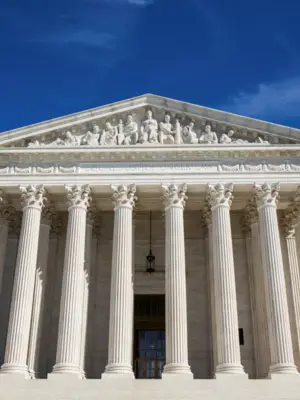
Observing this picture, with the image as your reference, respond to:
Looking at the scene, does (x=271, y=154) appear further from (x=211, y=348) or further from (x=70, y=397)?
(x=70, y=397)

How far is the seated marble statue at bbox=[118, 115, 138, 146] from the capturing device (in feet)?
102

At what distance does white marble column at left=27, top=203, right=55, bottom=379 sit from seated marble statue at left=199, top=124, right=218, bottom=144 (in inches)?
375

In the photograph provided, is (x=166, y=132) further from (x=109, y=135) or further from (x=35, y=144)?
(x=35, y=144)

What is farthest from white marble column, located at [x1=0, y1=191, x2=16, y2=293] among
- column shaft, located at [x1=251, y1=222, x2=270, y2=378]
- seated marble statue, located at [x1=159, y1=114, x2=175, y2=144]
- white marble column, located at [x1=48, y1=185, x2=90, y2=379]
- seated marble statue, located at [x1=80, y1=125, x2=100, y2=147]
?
column shaft, located at [x1=251, y1=222, x2=270, y2=378]

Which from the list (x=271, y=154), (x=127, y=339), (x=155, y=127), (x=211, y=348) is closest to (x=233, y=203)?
(x=271, y=154)

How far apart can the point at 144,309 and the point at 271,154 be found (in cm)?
1219

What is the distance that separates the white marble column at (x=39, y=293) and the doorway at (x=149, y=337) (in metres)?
6.10

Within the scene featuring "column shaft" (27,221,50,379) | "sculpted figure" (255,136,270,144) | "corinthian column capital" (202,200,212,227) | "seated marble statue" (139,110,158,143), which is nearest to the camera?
"column shaft" (27,221,50,379)

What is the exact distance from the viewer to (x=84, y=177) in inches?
1184

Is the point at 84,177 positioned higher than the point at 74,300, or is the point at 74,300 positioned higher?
the point at 84,177

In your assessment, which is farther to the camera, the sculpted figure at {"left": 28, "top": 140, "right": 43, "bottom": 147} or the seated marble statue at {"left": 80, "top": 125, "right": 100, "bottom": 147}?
the seated marble statue at {"left": 80, "top": 125, "right": 100, "bottom": 147}

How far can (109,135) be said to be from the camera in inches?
1233

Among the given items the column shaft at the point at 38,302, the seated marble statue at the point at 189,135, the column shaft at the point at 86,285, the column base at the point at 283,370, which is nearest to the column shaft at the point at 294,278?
the column base at the point at 283,370

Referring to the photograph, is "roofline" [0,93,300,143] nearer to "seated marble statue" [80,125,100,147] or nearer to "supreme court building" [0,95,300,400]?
"supreme court building" [0,95,300,400]
